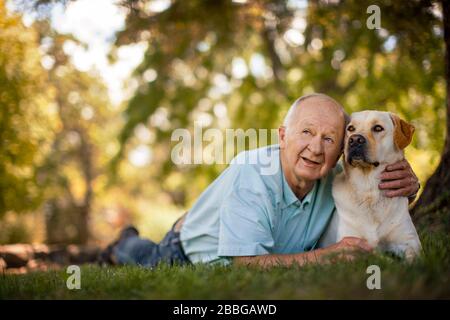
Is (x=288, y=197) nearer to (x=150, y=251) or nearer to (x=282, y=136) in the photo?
(x=282, y=136)

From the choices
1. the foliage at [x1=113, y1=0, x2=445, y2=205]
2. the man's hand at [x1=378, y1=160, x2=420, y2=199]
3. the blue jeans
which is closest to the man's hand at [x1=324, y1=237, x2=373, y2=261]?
the man's hand at [x1=378, y1=160, x2=420, y2=199]

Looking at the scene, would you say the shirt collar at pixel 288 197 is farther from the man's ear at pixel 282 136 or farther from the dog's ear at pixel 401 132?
the dog's ear at pixel 401 132

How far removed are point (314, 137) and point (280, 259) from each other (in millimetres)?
862

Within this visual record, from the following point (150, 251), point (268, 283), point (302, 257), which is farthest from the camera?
point (150, 251)

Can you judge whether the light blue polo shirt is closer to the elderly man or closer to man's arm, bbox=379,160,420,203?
the elderly man

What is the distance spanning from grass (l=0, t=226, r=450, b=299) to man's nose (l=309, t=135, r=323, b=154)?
2.81 ft

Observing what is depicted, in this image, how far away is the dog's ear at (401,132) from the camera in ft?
10.9

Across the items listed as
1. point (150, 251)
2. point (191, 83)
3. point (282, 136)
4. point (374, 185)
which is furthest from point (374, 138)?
point (191, 83)

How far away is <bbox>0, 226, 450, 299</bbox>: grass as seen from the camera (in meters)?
2.35

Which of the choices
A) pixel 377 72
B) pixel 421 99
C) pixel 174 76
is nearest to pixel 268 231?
pixel 421 99

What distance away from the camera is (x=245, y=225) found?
3473 millimetres

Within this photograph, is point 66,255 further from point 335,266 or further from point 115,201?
point 115,201

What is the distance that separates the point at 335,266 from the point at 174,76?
874 centimetres

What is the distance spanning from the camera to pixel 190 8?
640cm
